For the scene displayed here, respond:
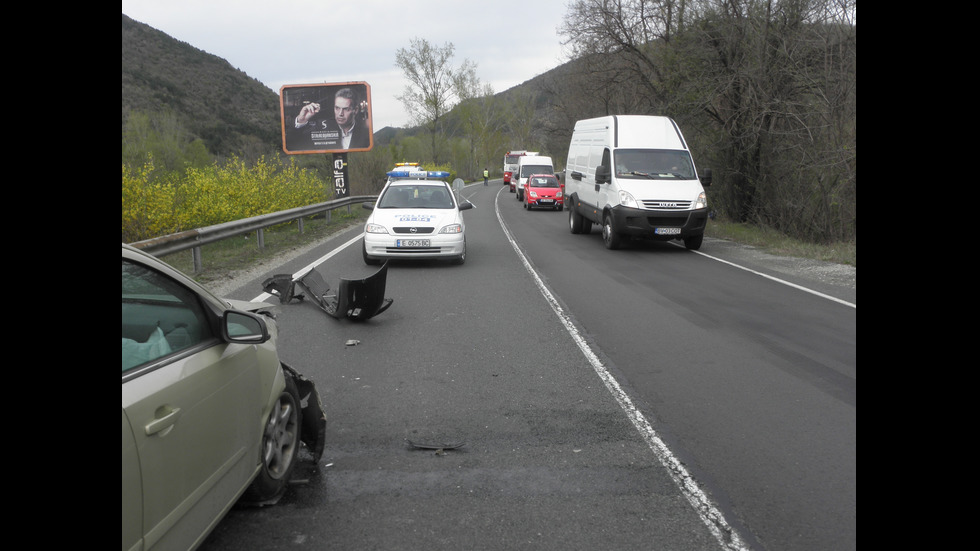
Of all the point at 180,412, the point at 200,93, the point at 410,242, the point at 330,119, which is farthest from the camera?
the point at 200,93

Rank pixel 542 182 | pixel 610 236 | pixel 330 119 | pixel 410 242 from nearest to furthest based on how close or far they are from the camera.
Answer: pixel 410 242
pixel 610 236
pixel 330 119
pixel 542 182

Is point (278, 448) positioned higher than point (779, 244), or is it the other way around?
point (779, 244)

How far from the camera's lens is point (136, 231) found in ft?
46.8

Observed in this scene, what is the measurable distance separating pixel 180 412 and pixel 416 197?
12.1 meters

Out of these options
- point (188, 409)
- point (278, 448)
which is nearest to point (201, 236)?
point (278, 448)

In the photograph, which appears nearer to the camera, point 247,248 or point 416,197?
point 416,197

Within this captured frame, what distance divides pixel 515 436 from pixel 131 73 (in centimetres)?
7994

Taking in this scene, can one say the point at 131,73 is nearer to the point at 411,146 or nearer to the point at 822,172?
the point at 411,146

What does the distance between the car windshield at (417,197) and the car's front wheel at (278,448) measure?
10.3m

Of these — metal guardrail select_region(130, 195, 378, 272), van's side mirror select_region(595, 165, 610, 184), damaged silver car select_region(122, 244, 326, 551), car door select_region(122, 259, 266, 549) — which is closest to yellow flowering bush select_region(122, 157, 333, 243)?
metal guardrail select_region(130, 195, 378, 272)

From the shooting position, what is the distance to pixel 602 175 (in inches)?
671

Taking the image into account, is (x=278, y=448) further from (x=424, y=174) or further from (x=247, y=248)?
(x=424, y=174)
